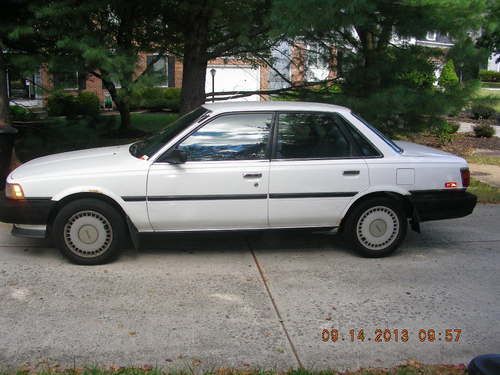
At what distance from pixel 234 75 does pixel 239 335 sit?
26.9 metres

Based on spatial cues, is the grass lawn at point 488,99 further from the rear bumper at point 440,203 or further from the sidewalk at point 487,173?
the rear bumper at point 440,203

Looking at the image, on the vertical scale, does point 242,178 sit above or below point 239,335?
above

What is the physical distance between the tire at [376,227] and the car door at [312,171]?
178mm

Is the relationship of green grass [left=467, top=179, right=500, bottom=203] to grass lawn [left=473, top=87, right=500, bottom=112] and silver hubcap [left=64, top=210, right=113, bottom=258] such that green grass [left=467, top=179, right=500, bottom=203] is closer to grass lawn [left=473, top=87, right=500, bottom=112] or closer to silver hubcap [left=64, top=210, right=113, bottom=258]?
grass lawn [left=473, top=87, right=500, bottom=112]

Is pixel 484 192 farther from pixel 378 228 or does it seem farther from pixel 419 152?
pixel 378 228

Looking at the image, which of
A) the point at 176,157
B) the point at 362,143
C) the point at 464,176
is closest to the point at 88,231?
the point at 176,157

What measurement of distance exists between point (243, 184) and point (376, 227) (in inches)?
56.3

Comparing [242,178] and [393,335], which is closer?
[393,335]

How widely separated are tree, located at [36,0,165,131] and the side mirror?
9.27ft

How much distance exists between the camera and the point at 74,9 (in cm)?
808

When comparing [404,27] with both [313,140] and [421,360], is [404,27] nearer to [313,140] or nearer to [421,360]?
[313,140]

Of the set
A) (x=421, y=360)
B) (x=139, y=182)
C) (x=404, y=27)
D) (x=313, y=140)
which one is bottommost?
(x=421, y=360)

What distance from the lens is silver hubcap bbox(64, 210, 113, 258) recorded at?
5.55 m

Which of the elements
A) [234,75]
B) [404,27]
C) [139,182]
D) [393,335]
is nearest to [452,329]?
[393,335]
